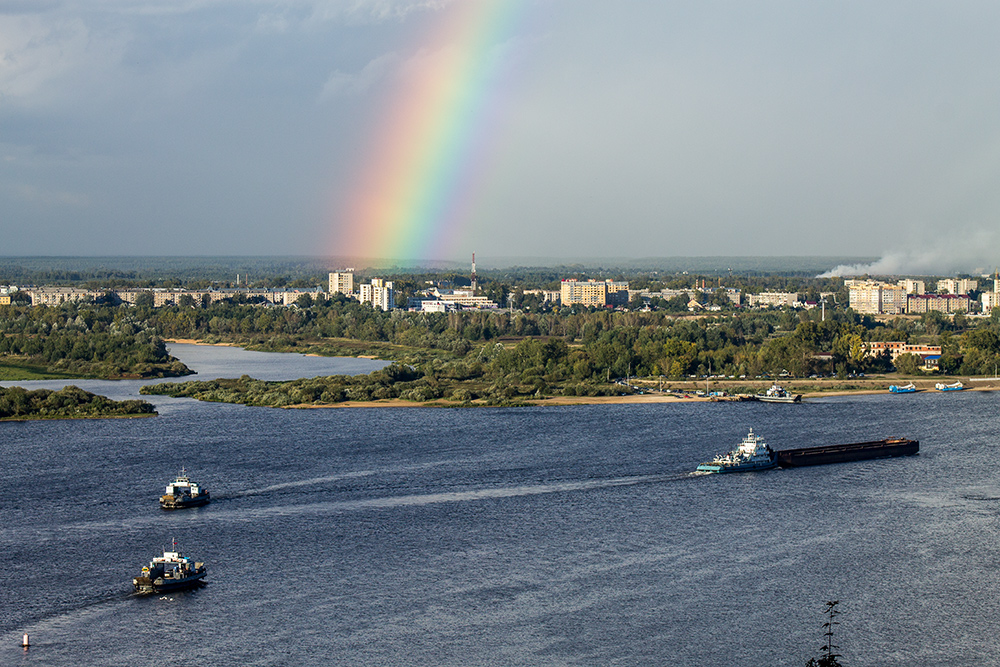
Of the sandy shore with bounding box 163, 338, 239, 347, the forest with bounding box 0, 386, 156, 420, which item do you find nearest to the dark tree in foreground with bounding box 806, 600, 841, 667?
the forest with bounding box 0, 386, 156, 420

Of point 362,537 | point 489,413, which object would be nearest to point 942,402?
point 489,413

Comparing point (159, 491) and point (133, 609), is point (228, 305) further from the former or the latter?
point (133, 609)

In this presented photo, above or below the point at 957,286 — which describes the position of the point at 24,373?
below

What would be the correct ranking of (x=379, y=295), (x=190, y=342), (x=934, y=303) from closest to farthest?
(x=190, y=342) < (x=934, y=303) < (x=379, y=295)

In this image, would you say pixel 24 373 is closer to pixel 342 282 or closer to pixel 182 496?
pixel 182 496

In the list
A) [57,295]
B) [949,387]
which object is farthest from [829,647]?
[57,295]

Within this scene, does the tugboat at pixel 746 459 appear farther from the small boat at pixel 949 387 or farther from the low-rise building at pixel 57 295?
the low-rise building at pixel 57 295

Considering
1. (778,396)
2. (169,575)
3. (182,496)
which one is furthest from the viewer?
(778,396)

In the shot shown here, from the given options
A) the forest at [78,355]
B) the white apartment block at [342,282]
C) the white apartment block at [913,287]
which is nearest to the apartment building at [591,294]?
the white apartment block at [342,282]
